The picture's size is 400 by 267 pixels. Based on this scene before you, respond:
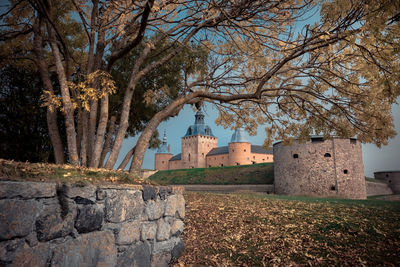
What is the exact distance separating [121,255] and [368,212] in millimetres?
7768

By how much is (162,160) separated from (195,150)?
11.5m

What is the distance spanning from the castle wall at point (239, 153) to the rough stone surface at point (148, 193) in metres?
47.5

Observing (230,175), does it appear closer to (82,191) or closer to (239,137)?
(239,137)

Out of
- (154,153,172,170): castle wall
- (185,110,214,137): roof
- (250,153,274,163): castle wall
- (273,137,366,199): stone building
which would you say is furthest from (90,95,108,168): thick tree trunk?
(154,153,172,170): castle wall

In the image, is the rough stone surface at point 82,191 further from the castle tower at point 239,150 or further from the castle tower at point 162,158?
the castle tower at point 162,158

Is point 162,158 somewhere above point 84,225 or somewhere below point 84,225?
above

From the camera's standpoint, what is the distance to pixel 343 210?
8430mm

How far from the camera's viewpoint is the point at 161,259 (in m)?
4.44

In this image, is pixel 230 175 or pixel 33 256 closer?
pixel 33 256

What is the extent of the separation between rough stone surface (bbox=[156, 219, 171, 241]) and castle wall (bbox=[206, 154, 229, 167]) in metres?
49.0

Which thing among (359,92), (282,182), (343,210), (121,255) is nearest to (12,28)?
(121,255)

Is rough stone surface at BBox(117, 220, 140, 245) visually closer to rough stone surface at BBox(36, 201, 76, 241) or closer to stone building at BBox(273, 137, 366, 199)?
rough stone surface at BBox(36, 201, 76, 241)

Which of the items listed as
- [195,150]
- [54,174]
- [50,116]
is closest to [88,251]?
[54,174]

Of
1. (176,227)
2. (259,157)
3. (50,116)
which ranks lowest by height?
(176,227)
